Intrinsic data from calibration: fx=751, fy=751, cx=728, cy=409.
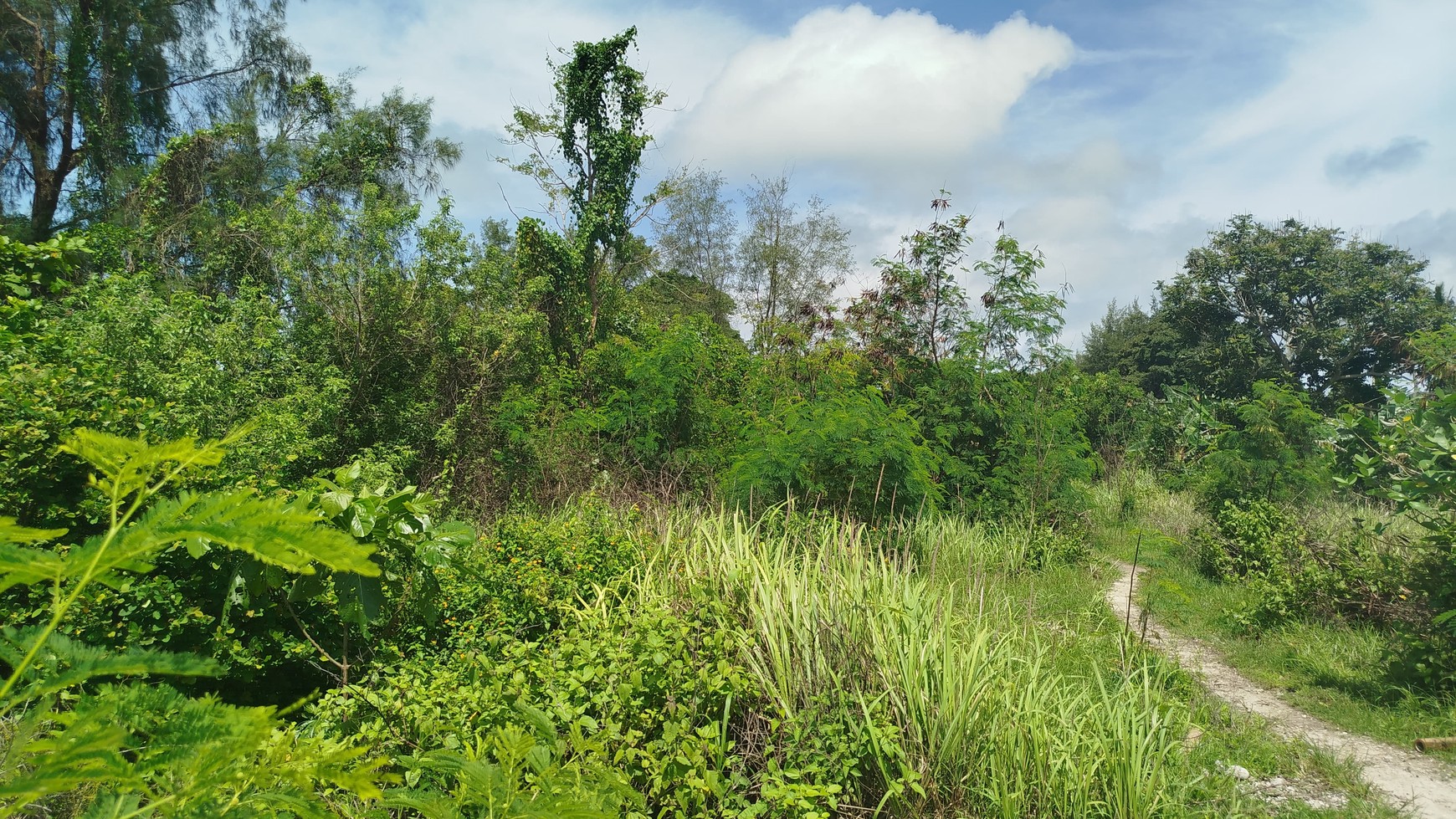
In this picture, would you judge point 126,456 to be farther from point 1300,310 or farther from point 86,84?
point 1300,310

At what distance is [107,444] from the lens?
44.1 inches

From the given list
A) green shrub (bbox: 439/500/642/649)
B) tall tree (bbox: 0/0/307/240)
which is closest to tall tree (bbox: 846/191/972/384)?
green shrub (bbox: 439/500/642/649)

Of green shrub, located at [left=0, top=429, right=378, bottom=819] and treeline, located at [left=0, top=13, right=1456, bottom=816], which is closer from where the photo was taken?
green shrub, located at [left=0, top=429, right=378, bottom=819]

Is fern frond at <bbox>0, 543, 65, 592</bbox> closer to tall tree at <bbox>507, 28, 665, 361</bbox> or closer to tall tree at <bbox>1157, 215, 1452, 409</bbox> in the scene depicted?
tall tree at <bbox>507, 28, 665, 361</bbox>

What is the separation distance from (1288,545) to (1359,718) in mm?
2753

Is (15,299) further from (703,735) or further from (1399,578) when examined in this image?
(1399,578)

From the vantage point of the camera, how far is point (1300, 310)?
2295 centimetres

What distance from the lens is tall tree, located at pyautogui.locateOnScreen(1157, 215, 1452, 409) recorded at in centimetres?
2177

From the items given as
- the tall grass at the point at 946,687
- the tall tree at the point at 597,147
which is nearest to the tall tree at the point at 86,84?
the tall tree at the point at 597,147

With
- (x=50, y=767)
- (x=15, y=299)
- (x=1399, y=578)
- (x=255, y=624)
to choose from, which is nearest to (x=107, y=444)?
(x=50, y=767)

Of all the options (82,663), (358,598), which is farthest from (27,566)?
(358,598)

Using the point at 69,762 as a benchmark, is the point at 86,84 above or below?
above

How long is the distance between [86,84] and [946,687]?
17553 mm

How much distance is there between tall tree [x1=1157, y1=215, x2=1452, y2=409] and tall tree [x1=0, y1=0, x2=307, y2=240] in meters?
27.4
